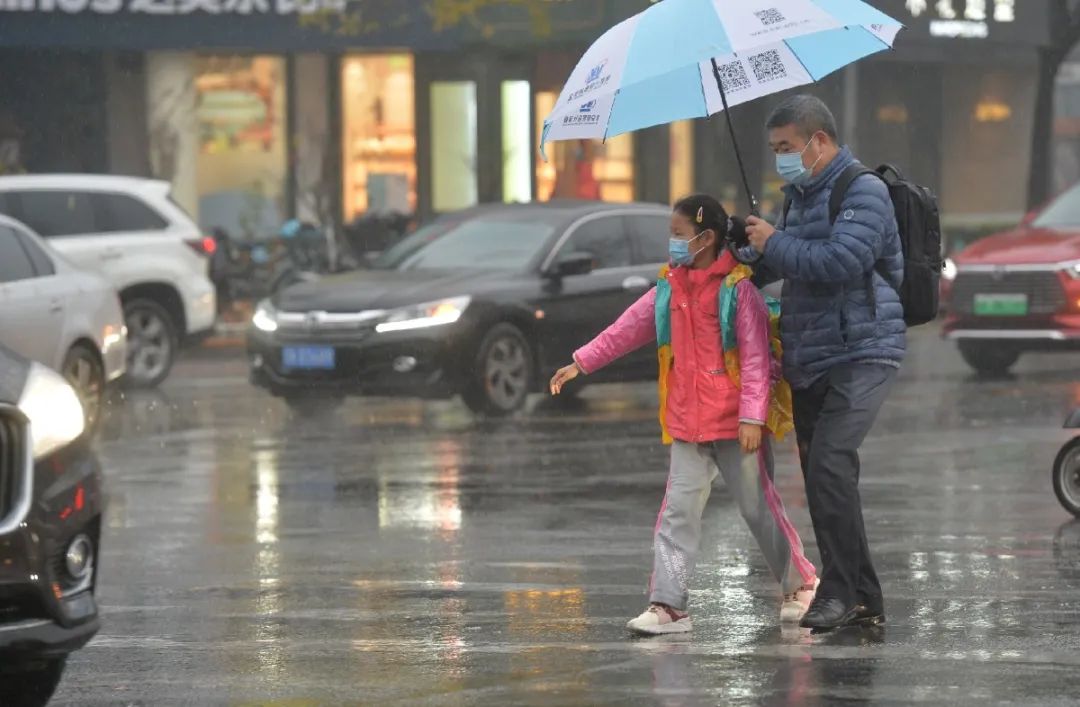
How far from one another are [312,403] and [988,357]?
5841mm

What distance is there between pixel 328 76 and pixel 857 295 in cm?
2350

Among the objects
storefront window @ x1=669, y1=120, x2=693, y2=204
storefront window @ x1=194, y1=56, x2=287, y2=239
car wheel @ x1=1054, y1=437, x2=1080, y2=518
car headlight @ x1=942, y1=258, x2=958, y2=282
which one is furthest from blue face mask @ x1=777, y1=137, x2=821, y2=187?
storefront window @ x1=669, y1=120, x2=693, y2=204

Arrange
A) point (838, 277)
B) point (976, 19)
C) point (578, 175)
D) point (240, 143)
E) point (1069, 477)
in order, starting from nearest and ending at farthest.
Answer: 1. point (838, 277)
2. point (1069, 477)
3. point (240, 143)
4. point (578, 175)
5. point (976, 19)

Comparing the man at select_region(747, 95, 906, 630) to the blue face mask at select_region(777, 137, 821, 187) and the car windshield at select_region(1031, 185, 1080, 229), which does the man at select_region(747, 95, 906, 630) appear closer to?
the blue face mask at select_region(777, 137, 821, 187)

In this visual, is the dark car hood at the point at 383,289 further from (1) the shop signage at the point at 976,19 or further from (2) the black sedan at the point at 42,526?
(1) the shop signage at the point at 976,19

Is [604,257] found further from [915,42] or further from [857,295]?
[915,42]

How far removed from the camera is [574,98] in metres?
7.87

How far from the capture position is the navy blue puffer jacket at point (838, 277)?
7.51 metres

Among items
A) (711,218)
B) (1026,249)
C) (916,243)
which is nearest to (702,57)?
(711,218)

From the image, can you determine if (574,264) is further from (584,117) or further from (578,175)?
(578,175)

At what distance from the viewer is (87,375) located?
15484 mm

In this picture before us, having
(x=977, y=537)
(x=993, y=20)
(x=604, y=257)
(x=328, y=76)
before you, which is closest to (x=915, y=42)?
(x=993, y=20)

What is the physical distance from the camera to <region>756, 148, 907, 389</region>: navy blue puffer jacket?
751 centimetres

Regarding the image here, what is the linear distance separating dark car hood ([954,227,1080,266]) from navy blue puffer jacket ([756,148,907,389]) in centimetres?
1137
